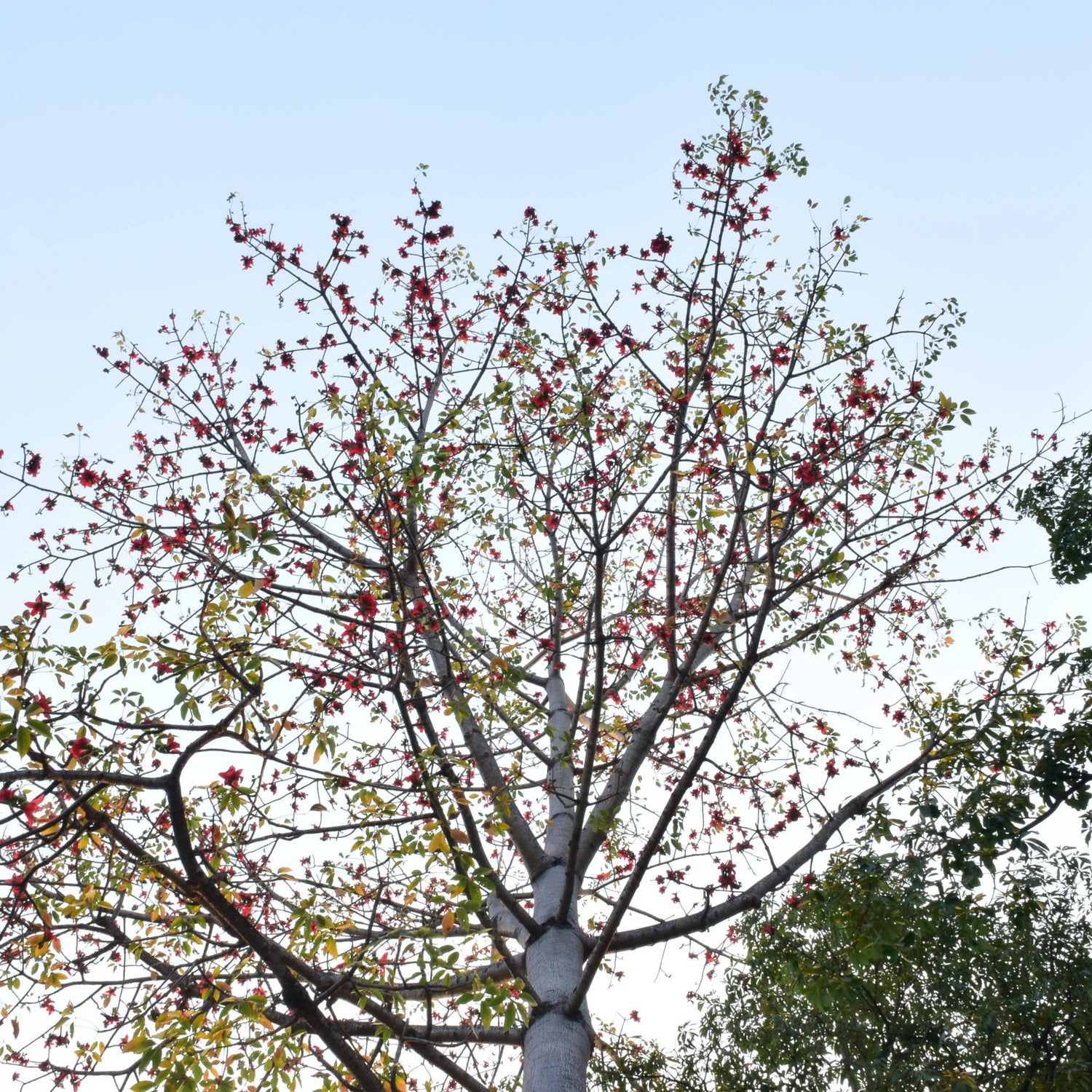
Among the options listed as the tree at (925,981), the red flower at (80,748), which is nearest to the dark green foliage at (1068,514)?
the tree at (925,981)

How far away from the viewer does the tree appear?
396 centimetres

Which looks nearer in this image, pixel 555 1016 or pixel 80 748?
pixel 80 748

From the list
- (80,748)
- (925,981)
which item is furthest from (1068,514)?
(80,748)

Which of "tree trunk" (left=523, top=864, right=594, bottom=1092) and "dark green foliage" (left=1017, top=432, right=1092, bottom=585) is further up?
"dark green foliage" (left=1017, top=432, right=1092, bottom=585)

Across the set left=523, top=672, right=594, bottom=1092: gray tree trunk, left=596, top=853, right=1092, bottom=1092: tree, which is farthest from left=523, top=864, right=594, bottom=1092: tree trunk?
left=596, top=853, right=1092, bottom=1092: tree

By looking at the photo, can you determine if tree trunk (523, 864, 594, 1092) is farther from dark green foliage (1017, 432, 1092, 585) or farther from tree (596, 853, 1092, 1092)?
dark green foliage (1017, 432, 1092, 585)

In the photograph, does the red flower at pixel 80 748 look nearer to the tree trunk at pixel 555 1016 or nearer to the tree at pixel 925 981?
the tree trunk at pixel 555 1016

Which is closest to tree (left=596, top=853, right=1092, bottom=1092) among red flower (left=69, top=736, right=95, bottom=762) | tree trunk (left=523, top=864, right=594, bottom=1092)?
tree trunk (left=523, top=864, right=594, bottom=1092)

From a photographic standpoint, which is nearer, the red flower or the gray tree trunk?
the red flower

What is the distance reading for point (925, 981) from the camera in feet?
15.0

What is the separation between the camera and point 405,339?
547 cm

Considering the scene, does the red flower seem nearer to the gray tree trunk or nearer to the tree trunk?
the gray tree trunk

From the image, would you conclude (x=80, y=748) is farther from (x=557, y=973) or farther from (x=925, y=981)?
(x=925, y=981)

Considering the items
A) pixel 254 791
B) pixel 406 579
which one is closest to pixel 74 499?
pixel 406 579
